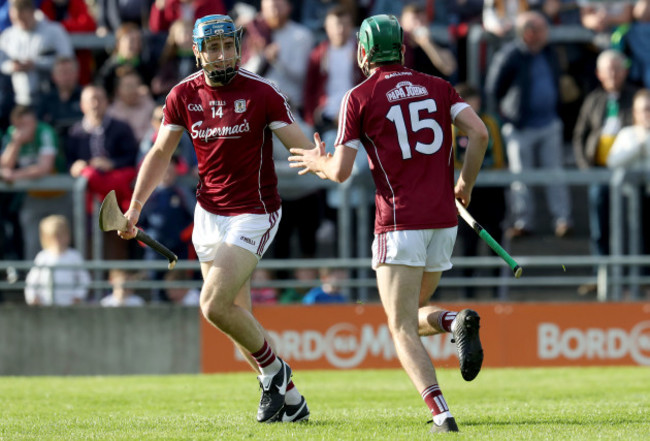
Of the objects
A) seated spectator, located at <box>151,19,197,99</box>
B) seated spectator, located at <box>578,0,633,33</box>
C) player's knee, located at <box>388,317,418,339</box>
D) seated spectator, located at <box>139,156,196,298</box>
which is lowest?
player's knee, located at <box>388,317,418,339</box>

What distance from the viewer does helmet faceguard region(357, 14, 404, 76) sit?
6891 millimetres

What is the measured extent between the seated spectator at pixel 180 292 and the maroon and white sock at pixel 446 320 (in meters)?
6.13

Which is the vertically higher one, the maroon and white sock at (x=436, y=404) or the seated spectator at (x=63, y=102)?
the seated spectator at (x=63, y=102)

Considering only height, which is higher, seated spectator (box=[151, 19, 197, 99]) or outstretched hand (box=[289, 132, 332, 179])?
seated spectator (box=[151, 19, 197, 99])

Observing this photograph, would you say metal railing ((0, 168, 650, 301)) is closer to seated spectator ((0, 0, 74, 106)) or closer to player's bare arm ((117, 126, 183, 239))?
seated spectator ((0, 0, 74, 106))

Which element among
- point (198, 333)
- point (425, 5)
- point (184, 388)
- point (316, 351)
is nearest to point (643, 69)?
point (425, 5)

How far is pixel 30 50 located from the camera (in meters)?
14.3

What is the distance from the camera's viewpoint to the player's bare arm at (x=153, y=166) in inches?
301

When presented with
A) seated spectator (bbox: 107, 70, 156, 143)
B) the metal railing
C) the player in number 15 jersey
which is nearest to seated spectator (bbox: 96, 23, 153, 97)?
seated spectator (bbox: 107, 70, 156, 143)

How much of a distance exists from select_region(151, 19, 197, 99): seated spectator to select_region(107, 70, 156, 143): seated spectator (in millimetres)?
465

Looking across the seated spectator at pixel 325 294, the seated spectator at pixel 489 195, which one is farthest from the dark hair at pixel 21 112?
the seated spectator at pixel 489 195

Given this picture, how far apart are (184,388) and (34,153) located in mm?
3920

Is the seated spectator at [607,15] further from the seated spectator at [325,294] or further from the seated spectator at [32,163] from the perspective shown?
the seated spectator at [32,163]

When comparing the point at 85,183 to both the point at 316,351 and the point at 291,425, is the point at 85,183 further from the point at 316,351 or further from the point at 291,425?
the point at 291,425
